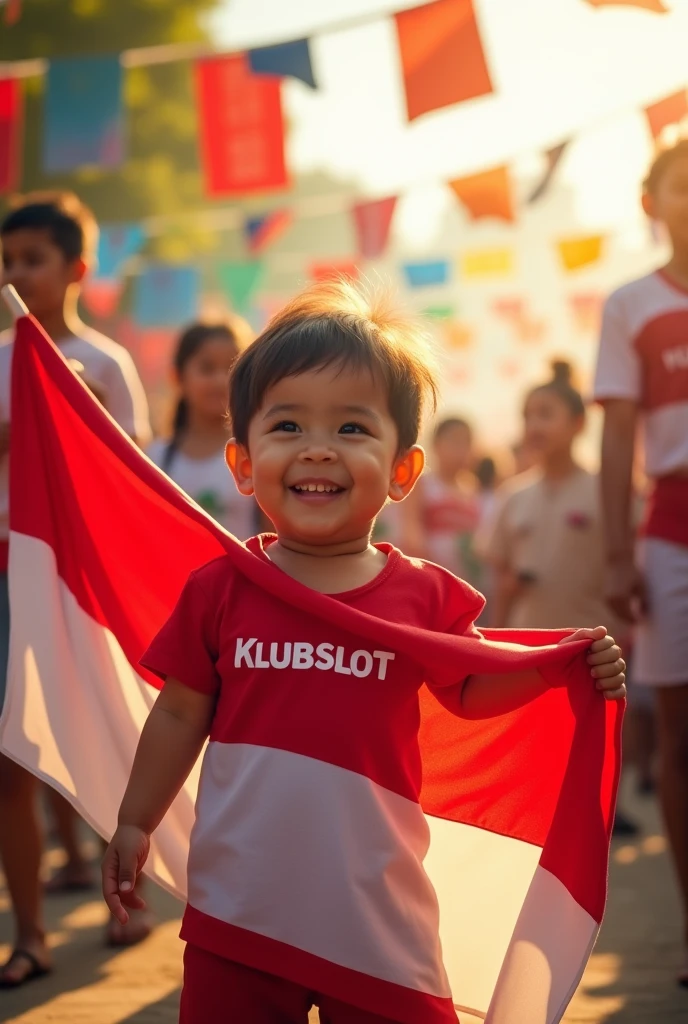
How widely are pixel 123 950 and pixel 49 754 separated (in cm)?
161

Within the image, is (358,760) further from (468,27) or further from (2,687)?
(468,27)

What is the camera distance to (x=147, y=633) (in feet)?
10.3

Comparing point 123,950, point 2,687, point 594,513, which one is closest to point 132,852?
point 2,687

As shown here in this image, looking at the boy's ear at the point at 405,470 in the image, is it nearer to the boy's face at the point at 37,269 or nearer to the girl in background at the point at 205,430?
the boy's face at the point at 37,269

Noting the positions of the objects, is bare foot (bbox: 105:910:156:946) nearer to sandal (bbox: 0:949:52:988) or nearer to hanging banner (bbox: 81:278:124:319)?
sandal (bbox: 0:949:52:988)

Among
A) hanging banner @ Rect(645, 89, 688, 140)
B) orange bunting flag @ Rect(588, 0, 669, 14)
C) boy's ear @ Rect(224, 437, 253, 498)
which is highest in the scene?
orange bunting flag @ Rect(588, 0, 669, 14)

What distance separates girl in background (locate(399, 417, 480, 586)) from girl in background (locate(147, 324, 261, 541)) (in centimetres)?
285

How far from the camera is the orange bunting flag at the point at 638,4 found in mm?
5297

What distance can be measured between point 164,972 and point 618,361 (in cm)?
226

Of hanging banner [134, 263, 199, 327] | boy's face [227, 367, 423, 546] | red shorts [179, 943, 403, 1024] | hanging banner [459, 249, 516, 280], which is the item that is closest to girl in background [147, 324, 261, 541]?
boy's face [227, 367, 423, 546]

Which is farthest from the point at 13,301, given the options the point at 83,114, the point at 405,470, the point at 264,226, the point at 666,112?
the point at 264,226

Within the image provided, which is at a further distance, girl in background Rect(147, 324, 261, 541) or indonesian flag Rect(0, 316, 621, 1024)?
girl in background Rect(147, 324, 261, 541)

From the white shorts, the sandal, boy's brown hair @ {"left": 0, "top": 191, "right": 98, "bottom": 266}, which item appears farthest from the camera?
boy's brown hair @ {"left": 0, "top": 191, "right": 98, "bottom": 266}

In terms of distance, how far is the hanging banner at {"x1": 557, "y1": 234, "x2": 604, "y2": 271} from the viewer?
39.3ft
